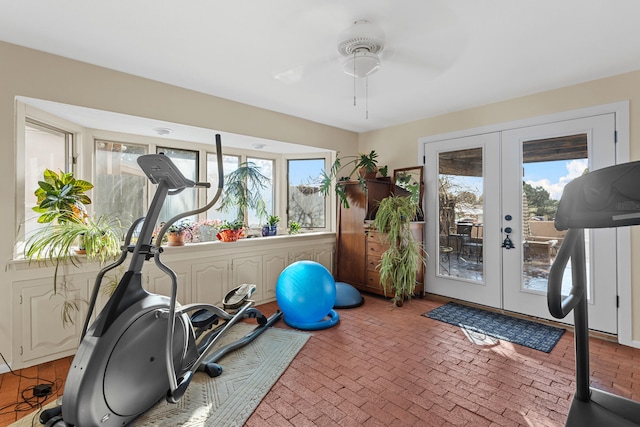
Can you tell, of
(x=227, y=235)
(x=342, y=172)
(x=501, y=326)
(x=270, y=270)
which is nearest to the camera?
(x=501, y=326)

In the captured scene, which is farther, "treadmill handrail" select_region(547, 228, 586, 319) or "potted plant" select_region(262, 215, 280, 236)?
"potted plant" select_region(262, 215, 280, 236)

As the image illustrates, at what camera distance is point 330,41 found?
7.51 feet

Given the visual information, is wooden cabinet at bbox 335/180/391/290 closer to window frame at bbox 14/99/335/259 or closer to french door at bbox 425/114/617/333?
window frame at bbox 14/99/335/259

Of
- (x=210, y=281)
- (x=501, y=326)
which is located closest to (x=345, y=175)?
(x=210, y=281)

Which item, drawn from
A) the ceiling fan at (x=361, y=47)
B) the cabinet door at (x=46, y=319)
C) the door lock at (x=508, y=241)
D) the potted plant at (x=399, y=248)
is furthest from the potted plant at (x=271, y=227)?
the door lock at (x=508, y=241)

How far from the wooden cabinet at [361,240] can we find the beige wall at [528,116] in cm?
64

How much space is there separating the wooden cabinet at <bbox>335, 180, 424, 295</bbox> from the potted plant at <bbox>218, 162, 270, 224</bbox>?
127 centimetres

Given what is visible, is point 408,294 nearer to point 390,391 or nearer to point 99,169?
point 390,391

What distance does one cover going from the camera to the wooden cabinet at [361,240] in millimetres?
4199

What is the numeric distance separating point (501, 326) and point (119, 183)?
4552 mm

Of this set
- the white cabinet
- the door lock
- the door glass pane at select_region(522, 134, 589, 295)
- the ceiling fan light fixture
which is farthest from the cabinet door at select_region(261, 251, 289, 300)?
the door glass pane at select_region(522, 134, 589, 295)

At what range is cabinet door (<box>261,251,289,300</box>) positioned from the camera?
13.1 feet

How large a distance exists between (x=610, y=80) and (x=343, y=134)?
3153 millimetres

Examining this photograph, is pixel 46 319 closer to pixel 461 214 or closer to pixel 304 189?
pixel 304 189
